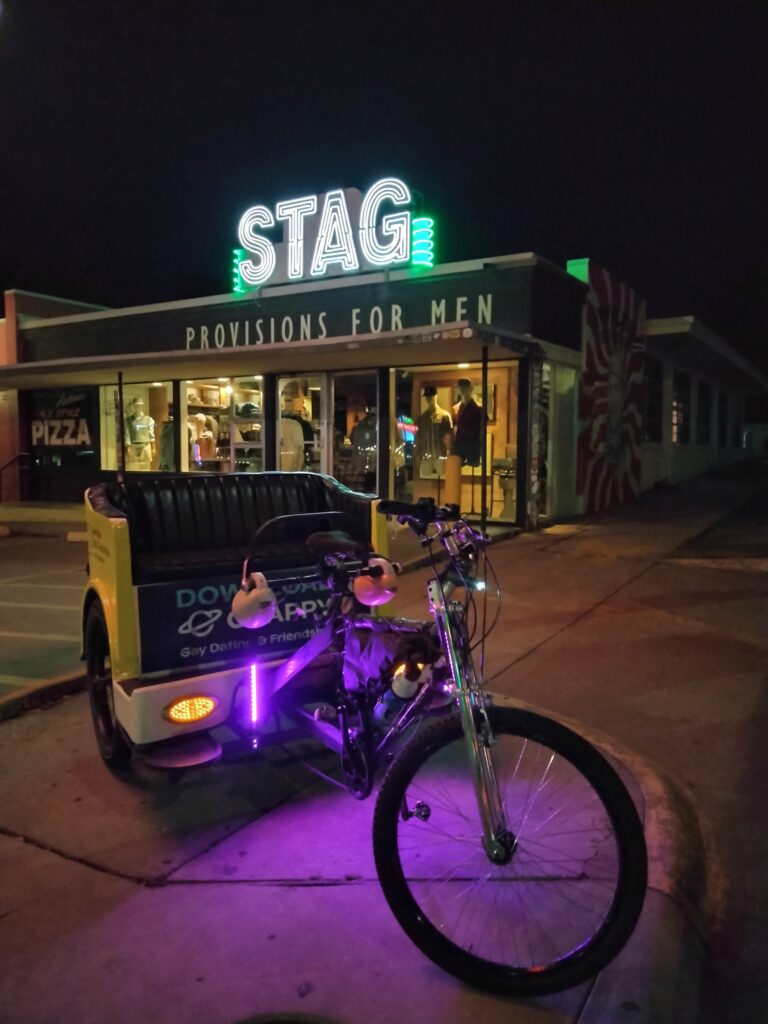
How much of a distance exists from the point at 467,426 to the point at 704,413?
18.0 m

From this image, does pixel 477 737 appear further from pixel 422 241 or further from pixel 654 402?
pixel 654 402

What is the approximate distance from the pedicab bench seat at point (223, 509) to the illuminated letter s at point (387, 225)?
1001 cm

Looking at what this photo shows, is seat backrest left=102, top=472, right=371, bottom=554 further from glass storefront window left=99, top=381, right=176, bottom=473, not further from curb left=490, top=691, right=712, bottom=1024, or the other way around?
glass storefront window left=99, top=381, right=176, bottom=473

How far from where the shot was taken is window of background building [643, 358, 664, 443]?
2016 cm

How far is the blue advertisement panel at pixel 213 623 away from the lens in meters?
3.85

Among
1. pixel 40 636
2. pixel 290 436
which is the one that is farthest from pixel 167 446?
pixel 40 636

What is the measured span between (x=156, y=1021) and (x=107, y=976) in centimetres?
31

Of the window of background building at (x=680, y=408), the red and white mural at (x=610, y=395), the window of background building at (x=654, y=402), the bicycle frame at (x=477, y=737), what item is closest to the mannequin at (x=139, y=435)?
the red and white mural at (x=610, y=395)

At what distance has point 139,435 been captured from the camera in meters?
19.2

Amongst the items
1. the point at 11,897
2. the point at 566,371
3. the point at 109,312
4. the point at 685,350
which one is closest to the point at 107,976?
the point at 11,897

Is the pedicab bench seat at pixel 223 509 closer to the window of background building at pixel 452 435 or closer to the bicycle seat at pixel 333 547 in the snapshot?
the bicycle seat at pixel 333 547

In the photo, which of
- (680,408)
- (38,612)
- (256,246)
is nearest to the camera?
(38,612)

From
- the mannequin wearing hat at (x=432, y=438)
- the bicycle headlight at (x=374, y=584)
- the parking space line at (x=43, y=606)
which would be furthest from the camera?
the mannequin wearing hat at (x=432, y=438)

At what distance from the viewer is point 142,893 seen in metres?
3.13
